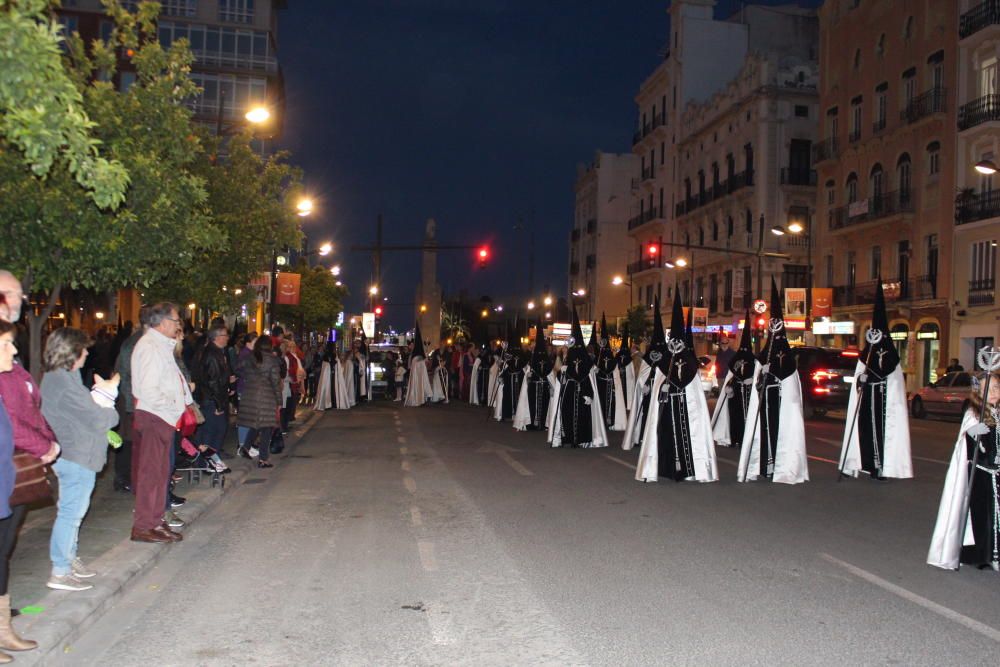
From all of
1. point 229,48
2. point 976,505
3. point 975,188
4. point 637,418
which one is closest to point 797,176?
point 975,188

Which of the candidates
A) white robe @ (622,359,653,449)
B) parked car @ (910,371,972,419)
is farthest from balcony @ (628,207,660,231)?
white robe @ (622,359,653,449)

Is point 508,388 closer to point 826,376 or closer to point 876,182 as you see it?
point 826,376

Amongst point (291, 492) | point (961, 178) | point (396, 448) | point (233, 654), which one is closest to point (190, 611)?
point (233, 654)

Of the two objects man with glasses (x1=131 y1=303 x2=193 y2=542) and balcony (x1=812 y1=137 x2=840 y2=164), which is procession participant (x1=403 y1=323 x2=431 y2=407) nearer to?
balcony (x1=812 y1=137 x2=840 y2=164)

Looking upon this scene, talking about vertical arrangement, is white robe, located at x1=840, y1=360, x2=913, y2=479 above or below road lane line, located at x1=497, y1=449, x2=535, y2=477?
above

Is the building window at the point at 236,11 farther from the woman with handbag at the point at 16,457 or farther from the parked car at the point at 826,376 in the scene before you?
the woman with handbag at the point at 16,457

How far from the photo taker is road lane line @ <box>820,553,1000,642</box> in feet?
19.3

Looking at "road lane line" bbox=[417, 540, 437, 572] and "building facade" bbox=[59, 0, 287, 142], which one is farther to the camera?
"building facade" bbox=[59, 0, 287, 142]

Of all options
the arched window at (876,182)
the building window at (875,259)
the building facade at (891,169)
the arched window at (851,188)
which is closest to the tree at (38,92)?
the building facade at (891,169)

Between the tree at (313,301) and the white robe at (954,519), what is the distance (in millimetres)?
41156

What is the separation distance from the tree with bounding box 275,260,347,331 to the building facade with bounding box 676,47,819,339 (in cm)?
1887

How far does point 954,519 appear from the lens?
294 inches

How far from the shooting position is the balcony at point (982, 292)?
33.0 m

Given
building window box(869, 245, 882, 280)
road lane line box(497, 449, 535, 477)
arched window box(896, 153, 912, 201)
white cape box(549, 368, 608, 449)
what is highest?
arched window box(896, 153, 912, 201)
